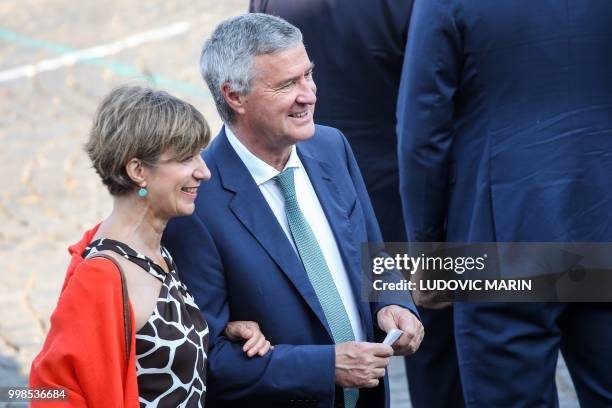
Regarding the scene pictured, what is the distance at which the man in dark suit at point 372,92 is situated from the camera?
481 centimetres

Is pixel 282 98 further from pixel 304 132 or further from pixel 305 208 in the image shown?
pixel 305 208

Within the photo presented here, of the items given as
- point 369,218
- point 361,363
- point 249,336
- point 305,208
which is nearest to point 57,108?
point 369,218

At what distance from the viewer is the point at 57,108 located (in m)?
11.3

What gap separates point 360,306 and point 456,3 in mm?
1123

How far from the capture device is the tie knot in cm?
354

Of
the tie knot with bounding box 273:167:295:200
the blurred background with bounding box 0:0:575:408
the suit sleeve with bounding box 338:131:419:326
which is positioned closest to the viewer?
the tie knot with bounding box 273:167:295:200

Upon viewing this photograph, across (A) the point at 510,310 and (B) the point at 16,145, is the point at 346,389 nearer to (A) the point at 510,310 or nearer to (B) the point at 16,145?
Result: (A) the point at 510,310

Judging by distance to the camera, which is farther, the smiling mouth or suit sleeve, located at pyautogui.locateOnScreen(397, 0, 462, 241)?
suit sleeve, located at pyautogui.locateOnScreen(397, 0, 462, 241)

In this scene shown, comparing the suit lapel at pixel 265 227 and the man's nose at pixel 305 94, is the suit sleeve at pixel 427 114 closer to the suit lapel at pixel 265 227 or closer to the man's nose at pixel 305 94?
the man's nose at pixel 305 94

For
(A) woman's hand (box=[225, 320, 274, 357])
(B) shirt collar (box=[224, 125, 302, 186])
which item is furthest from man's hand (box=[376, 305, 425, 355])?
(B) shirt collar (box=[224, 125, 302, 186])

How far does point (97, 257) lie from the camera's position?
301 cm

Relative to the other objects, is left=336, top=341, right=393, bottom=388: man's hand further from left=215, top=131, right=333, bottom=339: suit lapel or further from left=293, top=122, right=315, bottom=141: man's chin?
left=293, top=122, right=315, bottom=141: man's chin

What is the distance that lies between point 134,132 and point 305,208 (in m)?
0.67

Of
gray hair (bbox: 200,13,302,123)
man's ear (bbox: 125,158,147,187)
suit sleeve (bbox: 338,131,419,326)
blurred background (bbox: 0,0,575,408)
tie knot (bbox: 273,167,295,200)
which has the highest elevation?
gray hair (bbox: 200,13,302,123)
